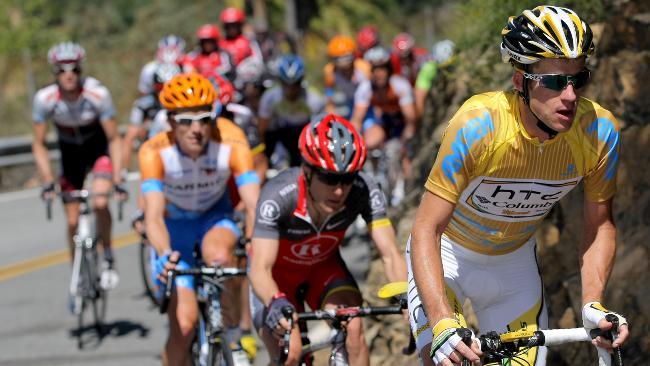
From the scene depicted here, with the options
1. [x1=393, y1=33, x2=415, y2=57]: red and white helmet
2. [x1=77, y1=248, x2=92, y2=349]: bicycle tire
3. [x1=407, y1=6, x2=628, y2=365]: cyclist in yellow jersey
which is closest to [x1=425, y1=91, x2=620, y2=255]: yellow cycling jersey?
[x1=407, y1=6, x2=628, y2=365]: cyclist in yellow jersey

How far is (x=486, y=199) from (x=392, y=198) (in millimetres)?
8916

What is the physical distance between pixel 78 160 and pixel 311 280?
5013 millimetres

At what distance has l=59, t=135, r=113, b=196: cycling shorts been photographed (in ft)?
35.5

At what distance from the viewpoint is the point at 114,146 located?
10.4m

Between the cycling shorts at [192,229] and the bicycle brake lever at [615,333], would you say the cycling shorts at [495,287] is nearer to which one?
the bicycle brake lever at [615,333]

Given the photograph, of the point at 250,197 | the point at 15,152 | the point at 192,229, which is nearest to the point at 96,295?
the point at 192,229

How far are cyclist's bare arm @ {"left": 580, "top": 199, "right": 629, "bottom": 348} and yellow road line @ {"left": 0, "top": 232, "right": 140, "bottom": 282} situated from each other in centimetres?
926

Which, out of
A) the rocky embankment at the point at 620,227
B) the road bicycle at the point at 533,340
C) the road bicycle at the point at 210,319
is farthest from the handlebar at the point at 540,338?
the road bicycle at the point at 210,319

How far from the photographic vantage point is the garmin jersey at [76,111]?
10445 mm

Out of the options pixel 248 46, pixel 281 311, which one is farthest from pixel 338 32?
pixel 281 311

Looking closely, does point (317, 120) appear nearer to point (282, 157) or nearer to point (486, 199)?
point (486, 199)

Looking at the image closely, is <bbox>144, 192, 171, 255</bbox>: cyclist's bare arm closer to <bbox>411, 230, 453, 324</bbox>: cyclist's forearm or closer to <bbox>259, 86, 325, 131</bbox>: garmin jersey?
<bbox>411, 230, 453, 324</bbox>: cyclist's forearm

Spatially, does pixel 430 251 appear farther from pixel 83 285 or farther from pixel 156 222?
pixel 83 285

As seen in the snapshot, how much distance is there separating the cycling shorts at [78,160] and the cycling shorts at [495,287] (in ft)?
20.4
